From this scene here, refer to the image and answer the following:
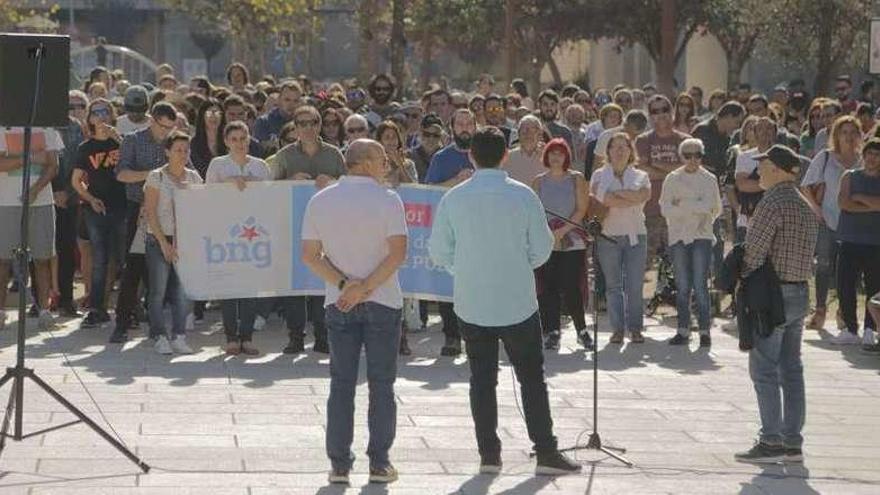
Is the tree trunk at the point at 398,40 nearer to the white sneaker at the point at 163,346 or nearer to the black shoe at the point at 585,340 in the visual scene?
the black shoe at the point at 585,340

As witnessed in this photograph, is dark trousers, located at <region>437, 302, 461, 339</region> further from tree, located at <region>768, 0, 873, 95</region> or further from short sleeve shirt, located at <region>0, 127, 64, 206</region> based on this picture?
tree, located at <region>768, 0, 873, 95</region>

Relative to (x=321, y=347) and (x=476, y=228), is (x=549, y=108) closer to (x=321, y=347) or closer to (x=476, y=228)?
(x=321, y=347)

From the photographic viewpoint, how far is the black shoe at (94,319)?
1608 centimetres

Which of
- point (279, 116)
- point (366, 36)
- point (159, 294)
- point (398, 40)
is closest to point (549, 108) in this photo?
point (279, 116)

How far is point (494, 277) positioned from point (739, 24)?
40.1 meters

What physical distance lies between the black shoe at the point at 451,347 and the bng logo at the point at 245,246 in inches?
60.9

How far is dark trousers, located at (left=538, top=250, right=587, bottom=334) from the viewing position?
1530 cm

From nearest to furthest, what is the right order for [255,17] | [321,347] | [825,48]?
[321,347] < [825,48] < [255,17]

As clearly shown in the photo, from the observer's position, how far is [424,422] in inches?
468

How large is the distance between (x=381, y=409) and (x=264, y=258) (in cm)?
545

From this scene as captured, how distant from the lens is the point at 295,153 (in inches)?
603

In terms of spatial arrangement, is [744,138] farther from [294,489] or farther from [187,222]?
[294,489]

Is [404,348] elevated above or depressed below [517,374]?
below

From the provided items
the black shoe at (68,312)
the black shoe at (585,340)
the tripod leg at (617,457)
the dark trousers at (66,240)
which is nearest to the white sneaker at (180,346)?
the black shoe at (68,312)
